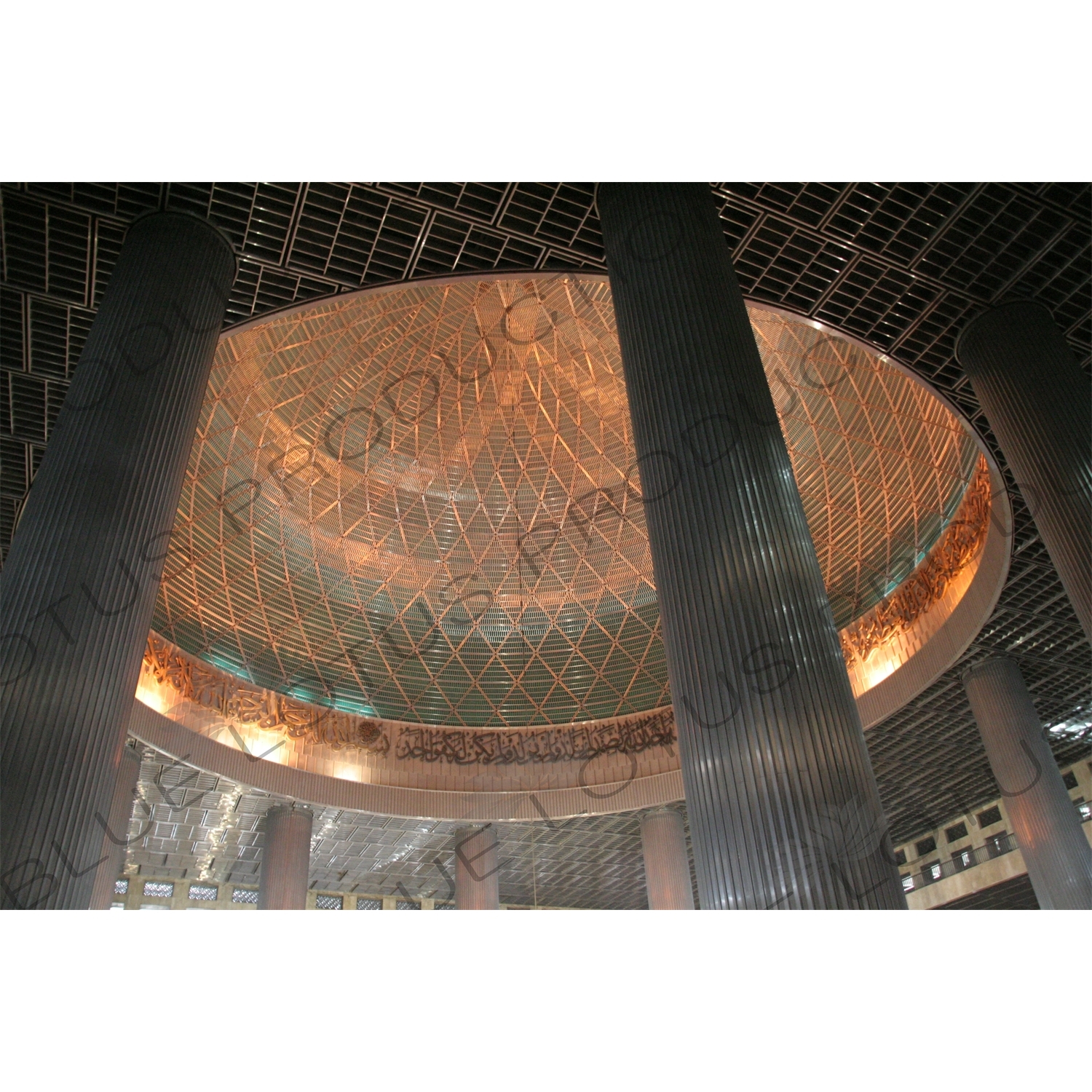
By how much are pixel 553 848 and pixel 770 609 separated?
28449mm

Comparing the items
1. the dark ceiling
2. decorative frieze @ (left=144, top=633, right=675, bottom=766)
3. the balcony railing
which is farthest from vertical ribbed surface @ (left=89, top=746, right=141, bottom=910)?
the balcony railing

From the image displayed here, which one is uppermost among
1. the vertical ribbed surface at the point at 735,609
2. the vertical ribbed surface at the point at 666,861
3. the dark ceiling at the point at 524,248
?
the dark ceiling at the point at 524,248

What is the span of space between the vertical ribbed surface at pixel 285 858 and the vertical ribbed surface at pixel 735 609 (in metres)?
21.8

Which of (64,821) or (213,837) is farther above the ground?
(213,837)

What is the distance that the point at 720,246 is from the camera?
11469 mm

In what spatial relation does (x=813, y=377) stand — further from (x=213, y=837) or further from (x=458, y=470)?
(x=213, y=837)

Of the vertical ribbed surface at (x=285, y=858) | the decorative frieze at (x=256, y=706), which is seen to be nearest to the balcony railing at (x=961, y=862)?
the decorative frieze at (x=256, y=706)

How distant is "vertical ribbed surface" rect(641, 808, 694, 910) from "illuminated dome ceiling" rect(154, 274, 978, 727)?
409cm

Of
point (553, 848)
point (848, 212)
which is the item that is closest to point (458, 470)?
point (553, 848)

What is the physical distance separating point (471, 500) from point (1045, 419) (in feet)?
68.2

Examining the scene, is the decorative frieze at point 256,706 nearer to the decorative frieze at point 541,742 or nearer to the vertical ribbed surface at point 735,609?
the decorative frieze at point 541,742

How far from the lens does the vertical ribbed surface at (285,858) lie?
2698 cm

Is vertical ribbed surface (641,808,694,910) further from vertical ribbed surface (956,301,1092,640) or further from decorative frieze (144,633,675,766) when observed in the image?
vertical ribbed surface (956,301,1092,640)

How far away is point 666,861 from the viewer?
98.9 feet
